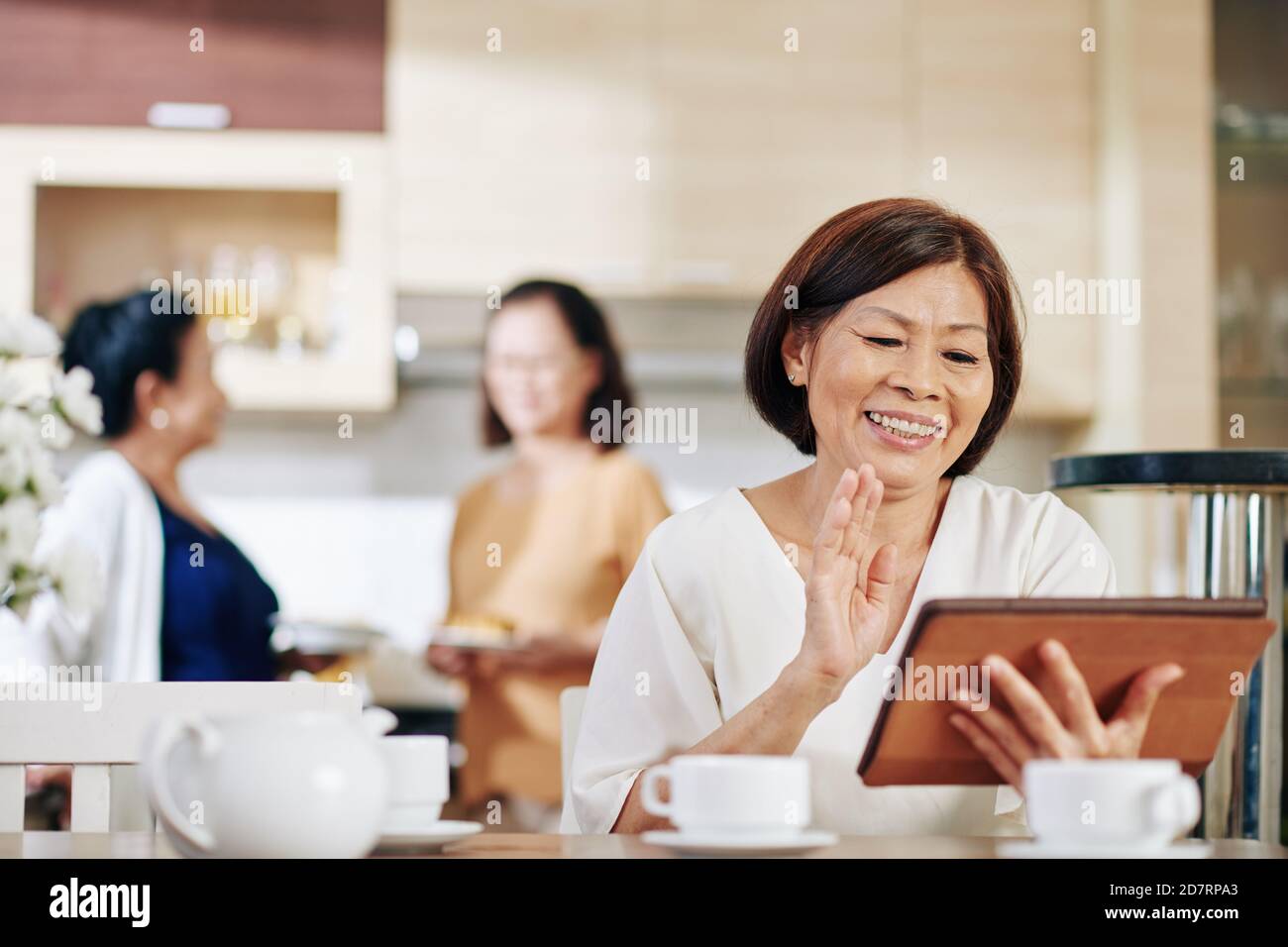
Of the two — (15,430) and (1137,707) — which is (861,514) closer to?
(1137,707)

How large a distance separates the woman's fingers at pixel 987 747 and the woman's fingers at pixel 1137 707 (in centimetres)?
7

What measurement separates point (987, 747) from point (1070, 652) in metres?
0.09

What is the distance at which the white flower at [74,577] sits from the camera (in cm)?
112

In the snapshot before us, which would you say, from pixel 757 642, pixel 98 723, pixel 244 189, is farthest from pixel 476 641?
pixel 98 723

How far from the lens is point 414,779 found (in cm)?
102

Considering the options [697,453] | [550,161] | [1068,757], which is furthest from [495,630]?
[1068,757]

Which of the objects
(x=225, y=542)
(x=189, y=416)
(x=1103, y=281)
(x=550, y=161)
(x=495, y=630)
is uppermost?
(x=550, y=161)

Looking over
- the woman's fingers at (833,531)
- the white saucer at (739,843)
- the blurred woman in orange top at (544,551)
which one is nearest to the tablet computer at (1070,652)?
the white saucer at (739,843)

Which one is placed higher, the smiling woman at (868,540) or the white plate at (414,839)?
the smiling woman at (868,540)

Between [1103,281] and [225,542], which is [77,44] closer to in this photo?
[225,542]

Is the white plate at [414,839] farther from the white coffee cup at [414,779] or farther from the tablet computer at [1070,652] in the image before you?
the tablet computer at [1070,652]
